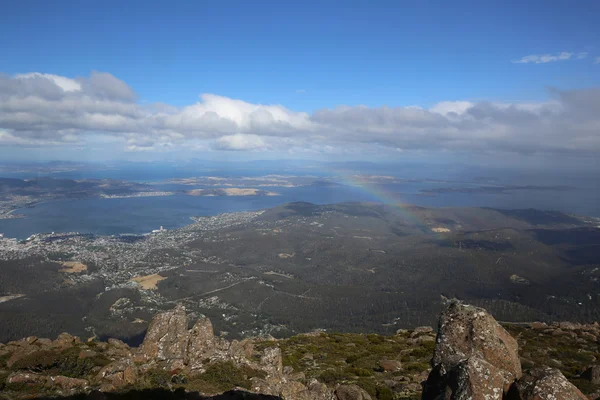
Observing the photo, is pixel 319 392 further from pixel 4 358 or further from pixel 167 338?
pixel 4 358

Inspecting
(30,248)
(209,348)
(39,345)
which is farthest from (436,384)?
(30,248)

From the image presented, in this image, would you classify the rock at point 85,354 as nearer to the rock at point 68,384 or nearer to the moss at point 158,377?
the rock at point 68,384

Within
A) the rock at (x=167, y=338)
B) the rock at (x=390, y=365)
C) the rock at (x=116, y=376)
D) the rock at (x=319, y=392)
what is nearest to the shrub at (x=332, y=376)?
the rock at (x=390, y=365)

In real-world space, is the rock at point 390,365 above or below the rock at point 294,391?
below

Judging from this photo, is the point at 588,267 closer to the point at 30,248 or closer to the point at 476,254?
the point at 476,254

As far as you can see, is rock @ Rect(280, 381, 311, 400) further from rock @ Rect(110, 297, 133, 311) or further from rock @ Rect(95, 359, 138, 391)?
rock @ Rect(110, 297, 133, 311)

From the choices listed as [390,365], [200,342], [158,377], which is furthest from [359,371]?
[158,377]
